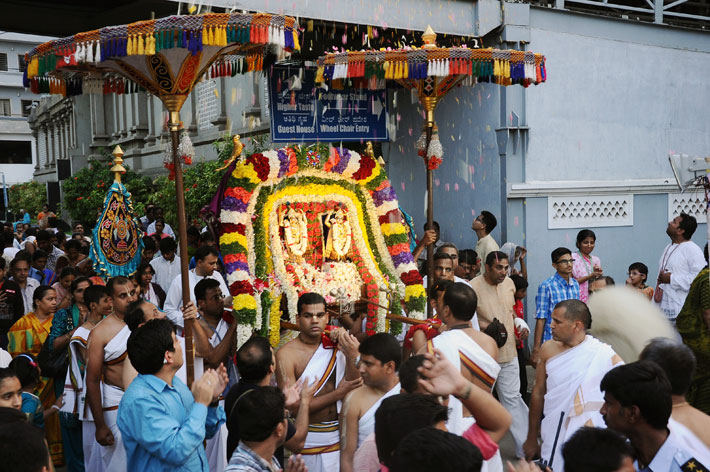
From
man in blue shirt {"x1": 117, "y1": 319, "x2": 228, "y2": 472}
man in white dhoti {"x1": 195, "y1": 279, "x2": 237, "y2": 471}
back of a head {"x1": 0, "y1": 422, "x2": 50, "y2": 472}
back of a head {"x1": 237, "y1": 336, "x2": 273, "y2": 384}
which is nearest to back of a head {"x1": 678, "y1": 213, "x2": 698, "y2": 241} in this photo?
man in white dhoti {"x1": 195, "y1": 279, "x2": 237, "y2": 471}

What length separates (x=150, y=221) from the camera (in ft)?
50.9

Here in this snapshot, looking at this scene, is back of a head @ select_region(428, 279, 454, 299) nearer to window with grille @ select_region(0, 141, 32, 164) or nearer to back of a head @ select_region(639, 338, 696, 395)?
back of a head @ select_region(639, 338, 696, 395)

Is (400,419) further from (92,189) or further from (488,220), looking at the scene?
(92,189)

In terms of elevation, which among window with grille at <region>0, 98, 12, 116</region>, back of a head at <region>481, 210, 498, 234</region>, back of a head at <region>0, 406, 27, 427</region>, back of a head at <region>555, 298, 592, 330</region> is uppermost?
window with grille at <region>0, 98, 12, 116</region>

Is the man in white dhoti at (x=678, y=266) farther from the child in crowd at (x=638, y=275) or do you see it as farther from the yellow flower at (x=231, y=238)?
the yellow flower at (x=231, y=238)

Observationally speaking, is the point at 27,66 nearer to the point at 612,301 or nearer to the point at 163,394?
the point at 163,394

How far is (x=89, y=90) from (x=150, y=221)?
8.69m

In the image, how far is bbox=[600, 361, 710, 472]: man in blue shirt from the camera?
314cm

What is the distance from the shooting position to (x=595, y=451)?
8.53 ft

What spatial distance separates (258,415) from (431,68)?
474cm

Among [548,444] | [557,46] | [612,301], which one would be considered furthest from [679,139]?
[548,444]

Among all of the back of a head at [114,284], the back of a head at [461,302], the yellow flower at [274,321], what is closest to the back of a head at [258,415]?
the back of a head at [461,302]

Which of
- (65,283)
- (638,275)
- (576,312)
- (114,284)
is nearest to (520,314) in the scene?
(638,275)

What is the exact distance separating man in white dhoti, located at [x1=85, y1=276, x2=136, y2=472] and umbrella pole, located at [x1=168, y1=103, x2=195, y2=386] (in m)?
0.58
